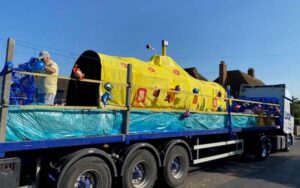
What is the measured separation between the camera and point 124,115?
6422 mm

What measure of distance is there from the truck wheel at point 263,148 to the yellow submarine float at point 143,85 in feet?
13.4

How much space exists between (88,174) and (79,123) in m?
0.86

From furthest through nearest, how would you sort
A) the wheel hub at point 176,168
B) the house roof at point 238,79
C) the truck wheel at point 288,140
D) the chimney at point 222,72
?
the house roof at point 238,79 → the chimney at point 222,72 → the truck wheel at point 288,140 → the wheel hub at point 176,168

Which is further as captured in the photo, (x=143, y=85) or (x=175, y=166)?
(x=175, y=166)

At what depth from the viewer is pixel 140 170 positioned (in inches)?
270

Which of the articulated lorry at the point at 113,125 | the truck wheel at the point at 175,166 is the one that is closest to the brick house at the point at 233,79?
the articulated lorry at the point at 113,125

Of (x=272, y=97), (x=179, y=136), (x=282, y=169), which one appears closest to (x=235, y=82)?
(x=272, y=97)

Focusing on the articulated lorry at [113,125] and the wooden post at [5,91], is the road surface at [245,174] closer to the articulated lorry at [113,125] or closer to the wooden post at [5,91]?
the articulated lorry at [113,125]

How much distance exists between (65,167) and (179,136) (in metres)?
3.38

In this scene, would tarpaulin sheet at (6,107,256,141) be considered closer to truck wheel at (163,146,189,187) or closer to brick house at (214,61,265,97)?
truck wheel at (163,146,189,187)

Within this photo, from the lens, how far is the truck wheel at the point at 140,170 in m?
6.42

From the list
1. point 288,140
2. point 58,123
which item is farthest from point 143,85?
point 288,140

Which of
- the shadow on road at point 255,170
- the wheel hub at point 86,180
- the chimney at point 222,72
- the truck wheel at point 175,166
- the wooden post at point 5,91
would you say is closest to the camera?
the wooden post at point 5,91

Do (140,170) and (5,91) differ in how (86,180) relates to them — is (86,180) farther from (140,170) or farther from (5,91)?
(5,91)
